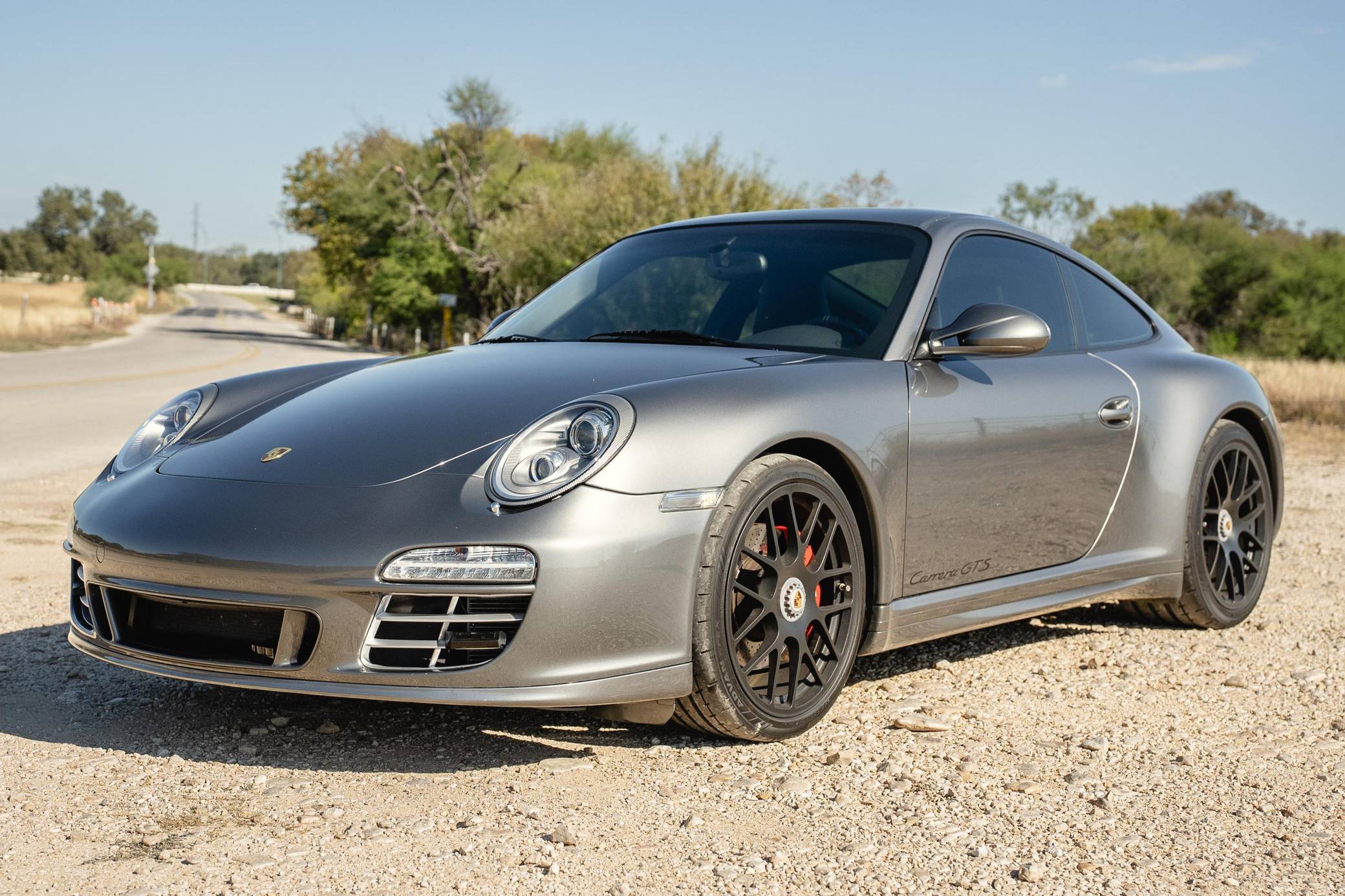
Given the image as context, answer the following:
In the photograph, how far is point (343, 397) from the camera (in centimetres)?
396

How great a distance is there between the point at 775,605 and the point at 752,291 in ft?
4.13

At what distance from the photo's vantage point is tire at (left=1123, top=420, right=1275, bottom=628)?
17.1 feet

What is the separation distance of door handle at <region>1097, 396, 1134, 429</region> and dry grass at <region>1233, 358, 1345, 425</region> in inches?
477

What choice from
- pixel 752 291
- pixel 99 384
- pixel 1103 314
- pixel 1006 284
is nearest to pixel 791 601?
pixel 752 291

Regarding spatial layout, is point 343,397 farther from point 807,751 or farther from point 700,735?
point 807,751

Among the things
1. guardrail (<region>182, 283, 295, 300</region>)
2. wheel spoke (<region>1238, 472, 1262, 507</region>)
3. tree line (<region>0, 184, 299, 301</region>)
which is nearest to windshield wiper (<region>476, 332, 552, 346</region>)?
wheel spoke (<region>1238, 472, 1262, 507</region>)

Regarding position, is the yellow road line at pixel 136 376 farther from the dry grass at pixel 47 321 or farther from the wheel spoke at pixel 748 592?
the wheel spoke at pixel 748 592

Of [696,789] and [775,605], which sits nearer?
[696,789]

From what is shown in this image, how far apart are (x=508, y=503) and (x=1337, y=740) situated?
2.47m

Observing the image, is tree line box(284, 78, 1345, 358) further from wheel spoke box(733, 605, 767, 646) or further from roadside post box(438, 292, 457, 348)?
wheel spoke box(733, 605, 767, 646)

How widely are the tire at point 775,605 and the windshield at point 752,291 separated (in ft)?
2.13

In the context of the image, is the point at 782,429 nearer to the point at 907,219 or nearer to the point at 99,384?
the point at 907,219

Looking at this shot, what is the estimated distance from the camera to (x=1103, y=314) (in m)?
5.16

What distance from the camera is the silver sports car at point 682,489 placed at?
10.4 ft
